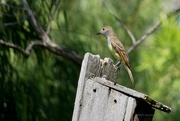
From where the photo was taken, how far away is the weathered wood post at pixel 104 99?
11.6 feet

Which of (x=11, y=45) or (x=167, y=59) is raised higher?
(x=11, y=45)

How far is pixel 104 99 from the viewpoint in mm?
3693

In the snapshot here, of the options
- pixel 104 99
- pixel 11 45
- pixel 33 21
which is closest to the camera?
pixel 104 99

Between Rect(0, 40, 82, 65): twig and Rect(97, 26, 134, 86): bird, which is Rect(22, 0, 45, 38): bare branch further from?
Rect(97, 26, 134, 86): bird

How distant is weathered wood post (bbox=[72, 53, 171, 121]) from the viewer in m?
3.54

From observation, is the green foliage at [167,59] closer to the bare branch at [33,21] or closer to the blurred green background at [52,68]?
the blurred green background at [52,68]

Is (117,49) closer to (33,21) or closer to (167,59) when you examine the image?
(33,21)

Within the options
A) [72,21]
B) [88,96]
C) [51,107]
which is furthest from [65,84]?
[88,96]

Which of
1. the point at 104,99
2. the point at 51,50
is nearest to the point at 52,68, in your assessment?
the point at 51,50

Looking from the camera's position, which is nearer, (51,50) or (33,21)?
(33,21)

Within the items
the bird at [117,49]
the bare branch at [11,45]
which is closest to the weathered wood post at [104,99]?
the bird at [117,49]

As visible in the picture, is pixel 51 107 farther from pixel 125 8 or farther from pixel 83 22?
pixel 125 8

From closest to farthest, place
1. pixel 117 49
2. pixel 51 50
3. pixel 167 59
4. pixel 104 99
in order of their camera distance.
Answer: pixel 104 99 < pixel 167 59 < pixel 117 49 < pixel 51 50

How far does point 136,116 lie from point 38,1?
2.22 m
